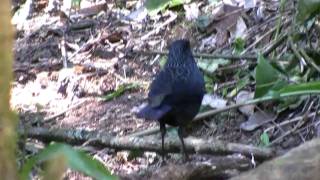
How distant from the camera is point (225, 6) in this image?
226 inches

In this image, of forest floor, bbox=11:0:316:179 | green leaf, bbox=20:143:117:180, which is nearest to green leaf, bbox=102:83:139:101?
forest floor, bbox=11:0:316:179

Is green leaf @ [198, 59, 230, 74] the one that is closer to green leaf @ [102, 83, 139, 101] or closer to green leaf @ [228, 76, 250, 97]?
green leaf @ [228, 76, 250, 97]

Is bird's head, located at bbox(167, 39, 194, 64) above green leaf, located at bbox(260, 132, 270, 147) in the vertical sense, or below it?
above

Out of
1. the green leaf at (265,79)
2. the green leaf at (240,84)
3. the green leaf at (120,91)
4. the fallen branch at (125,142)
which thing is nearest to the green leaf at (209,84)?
the green leaf at (240,84)

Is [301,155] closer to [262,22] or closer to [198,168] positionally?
[198,168]

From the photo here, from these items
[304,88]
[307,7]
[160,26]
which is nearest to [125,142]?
[304,88]

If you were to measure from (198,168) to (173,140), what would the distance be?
2.90 ft

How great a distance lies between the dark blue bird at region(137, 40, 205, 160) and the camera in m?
3.53

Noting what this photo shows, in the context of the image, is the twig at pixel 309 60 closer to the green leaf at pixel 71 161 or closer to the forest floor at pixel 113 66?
the forest floor at pixel 113 66

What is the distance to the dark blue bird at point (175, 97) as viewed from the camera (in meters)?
3.53

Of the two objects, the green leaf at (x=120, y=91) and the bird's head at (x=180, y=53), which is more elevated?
the bird's head at (x=180, y=53)

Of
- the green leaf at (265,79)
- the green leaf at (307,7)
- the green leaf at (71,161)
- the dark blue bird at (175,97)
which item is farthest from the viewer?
the green leaf at (265,79)

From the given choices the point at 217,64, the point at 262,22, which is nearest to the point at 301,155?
the point at 217,64

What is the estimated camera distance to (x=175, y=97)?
3.59 metres
